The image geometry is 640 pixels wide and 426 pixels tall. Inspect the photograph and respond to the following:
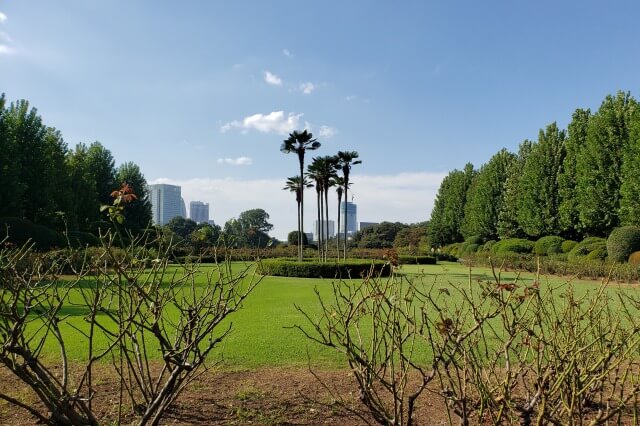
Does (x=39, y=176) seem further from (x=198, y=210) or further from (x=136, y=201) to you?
(x=198, y=210)

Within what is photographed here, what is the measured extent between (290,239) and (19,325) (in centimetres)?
4833

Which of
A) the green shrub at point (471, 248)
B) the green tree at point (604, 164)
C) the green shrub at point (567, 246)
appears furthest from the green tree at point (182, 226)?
the green tree at point (604, 164)

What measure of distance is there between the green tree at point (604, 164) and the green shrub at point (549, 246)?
1.82 metres

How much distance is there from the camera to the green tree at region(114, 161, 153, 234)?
145 feet

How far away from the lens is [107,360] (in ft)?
18.9

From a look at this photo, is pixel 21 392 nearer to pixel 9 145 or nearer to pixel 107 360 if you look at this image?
pixel 107 360

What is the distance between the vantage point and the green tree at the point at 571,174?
28750 millimetres

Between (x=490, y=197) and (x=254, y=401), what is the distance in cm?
3995

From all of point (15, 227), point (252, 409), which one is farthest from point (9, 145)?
point (252, 409)

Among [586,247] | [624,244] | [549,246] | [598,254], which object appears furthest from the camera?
[549,246]

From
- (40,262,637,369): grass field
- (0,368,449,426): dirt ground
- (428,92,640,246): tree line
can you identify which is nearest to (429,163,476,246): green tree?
(428,92,640,246): tree line

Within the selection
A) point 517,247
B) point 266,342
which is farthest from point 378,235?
point 266,342

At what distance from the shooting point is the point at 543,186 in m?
32.2

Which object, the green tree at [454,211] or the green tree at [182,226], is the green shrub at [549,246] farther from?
the green tree at [182,226]
